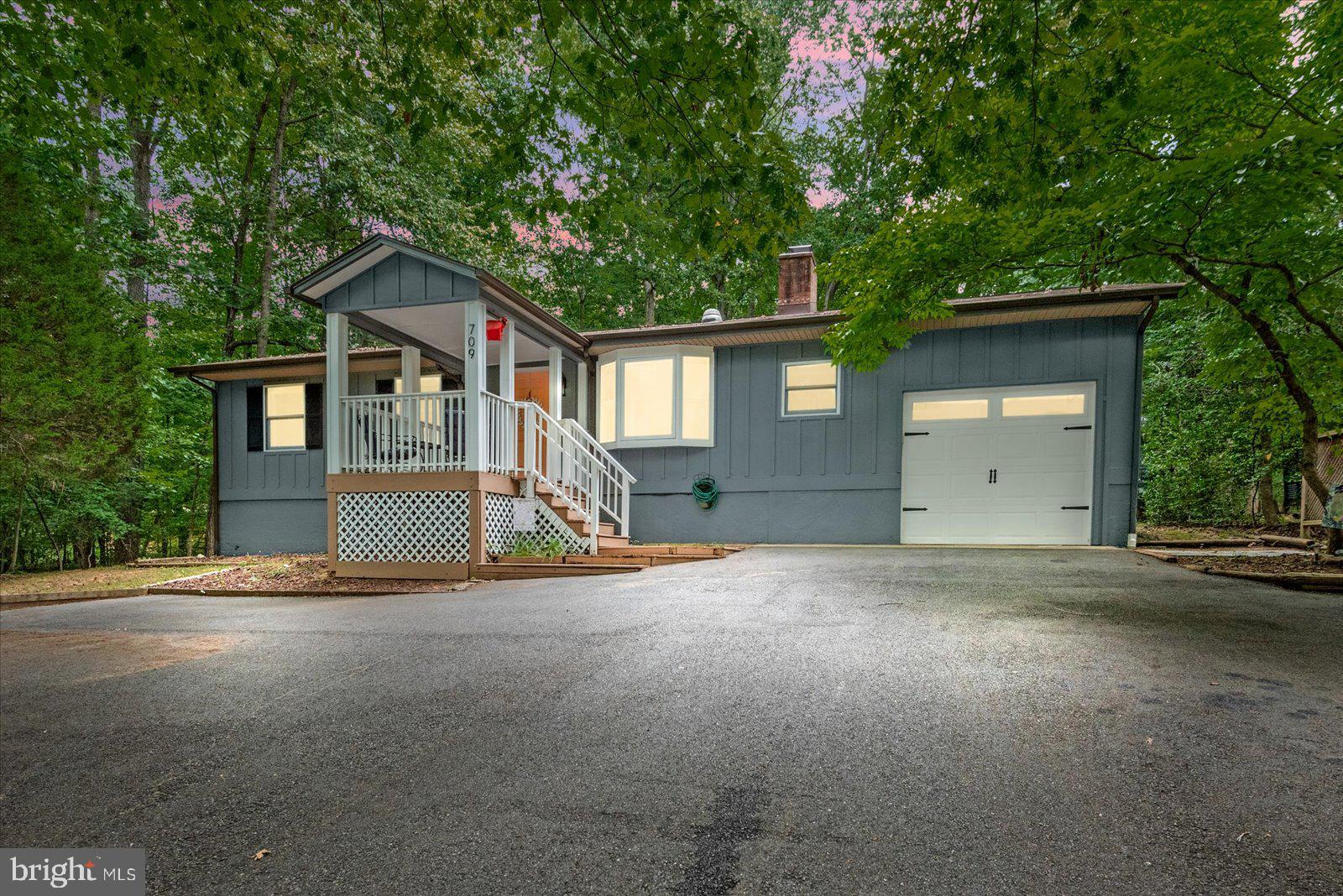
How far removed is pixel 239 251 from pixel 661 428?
42.5 feet

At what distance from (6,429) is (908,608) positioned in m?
5.87

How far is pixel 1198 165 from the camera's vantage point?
393 cm

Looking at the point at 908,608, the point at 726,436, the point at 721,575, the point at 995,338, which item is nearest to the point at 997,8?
the point at 908,608

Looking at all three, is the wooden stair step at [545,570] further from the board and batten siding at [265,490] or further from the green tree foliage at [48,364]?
the board and batten siding at [265,490]

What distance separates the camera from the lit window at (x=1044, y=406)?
8.47 meters

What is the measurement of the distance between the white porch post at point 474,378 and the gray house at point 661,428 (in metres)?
0.03

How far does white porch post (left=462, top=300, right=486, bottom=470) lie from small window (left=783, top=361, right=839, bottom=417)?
4792 millimetres

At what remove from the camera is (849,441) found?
931 centimetres

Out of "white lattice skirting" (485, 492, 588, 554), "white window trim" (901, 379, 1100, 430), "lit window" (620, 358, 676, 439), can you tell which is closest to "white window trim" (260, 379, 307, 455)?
"white lattice skirting" (485, 492, 588, 554)

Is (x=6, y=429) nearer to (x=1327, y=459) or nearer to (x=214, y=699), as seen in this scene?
(x=214, y=699)

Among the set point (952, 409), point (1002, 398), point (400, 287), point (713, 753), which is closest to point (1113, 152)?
point (1002, 398)

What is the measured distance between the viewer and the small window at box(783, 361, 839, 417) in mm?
9422

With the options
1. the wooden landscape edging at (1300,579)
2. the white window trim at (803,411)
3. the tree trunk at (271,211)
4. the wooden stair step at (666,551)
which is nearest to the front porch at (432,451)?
the wooden stair step at (666,551)

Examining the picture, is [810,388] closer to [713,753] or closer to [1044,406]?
[1044,406]
